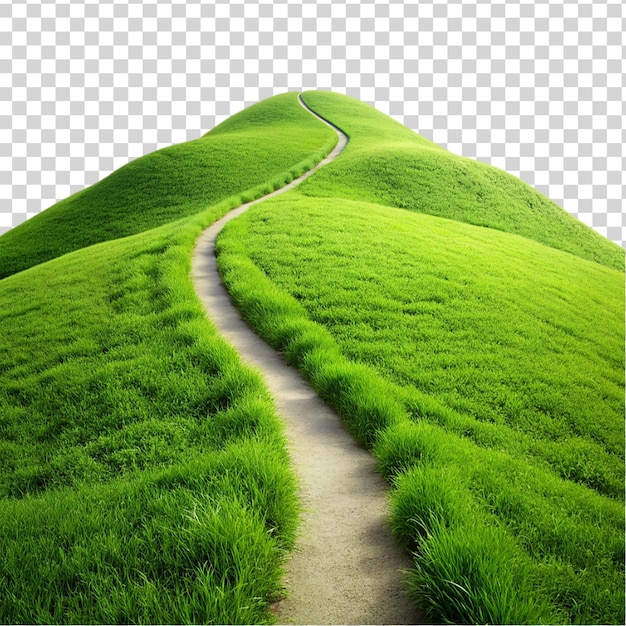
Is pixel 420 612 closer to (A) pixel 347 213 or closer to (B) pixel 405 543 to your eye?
(B) pixel 405 543

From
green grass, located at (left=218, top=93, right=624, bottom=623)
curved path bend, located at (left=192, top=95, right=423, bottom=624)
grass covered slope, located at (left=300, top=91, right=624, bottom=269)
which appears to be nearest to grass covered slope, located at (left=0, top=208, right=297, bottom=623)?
curved path bend, located at (left=192, top=95, right=423, bottom=624)

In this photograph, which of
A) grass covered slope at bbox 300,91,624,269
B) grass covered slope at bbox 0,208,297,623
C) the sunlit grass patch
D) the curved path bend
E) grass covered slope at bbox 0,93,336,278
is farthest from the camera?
→ grass covered slope at bbox 0,93,336,278

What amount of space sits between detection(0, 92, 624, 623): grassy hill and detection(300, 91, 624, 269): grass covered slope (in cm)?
1191

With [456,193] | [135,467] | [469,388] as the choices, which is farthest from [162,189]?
[135,467]

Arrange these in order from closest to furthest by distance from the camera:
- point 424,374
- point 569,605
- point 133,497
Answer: point 569,605
point 133,497
point 424,374

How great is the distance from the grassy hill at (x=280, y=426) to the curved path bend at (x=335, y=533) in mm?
195

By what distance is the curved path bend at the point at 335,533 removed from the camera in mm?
3578

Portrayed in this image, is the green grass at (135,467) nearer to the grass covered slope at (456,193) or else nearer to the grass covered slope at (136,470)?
the grass covered slope at (136,470)

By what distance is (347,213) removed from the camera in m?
19.8

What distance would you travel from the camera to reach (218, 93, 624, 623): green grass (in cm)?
382

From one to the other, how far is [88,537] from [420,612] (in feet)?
8.65

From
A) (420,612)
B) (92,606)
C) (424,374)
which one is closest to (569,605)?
(420,612)

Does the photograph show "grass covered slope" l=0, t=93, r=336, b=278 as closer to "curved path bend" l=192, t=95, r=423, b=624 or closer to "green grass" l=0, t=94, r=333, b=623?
"green grass" l=0, t=94, r=333, b=623

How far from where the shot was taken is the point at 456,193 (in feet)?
108
